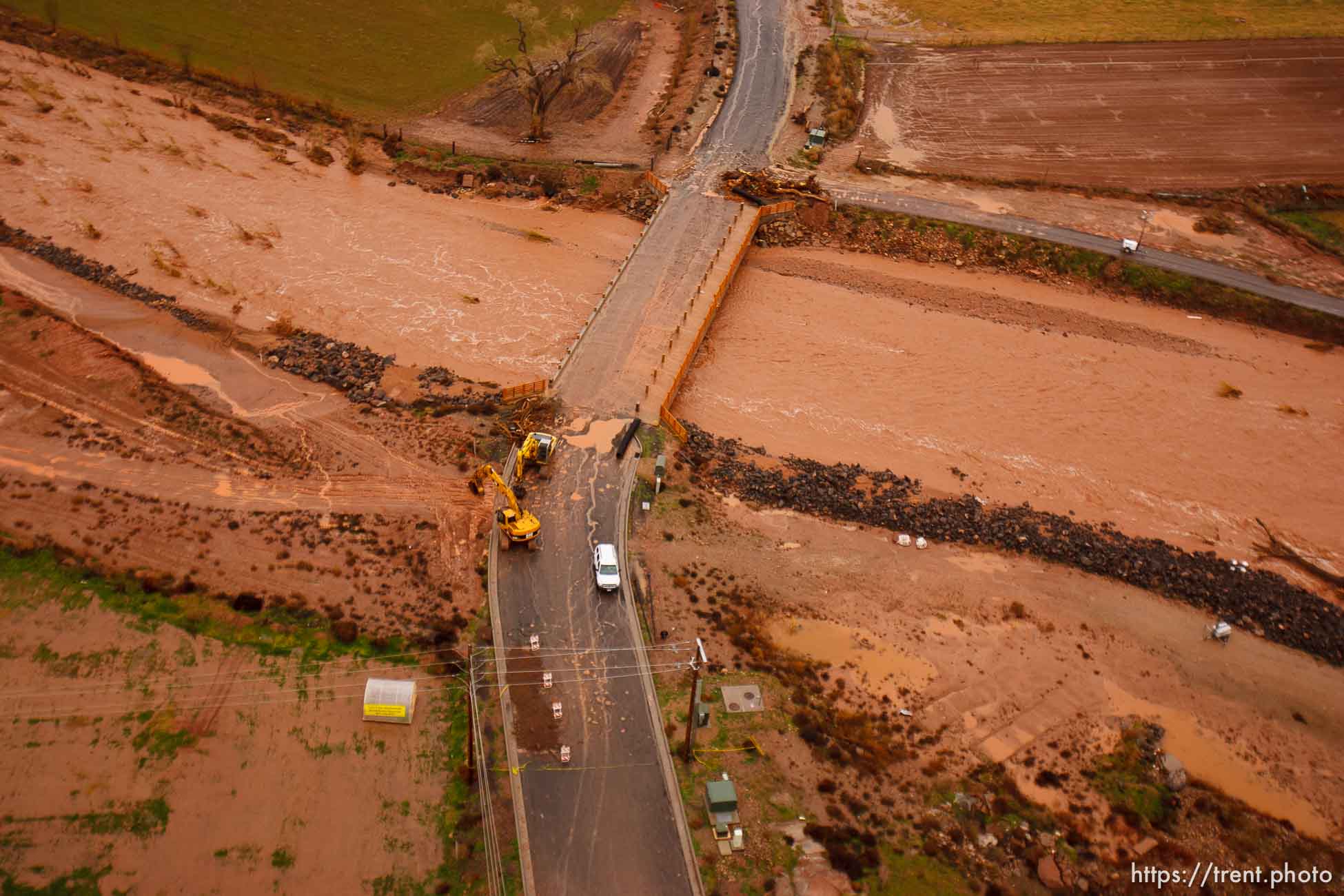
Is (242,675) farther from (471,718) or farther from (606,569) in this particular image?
(606,569)

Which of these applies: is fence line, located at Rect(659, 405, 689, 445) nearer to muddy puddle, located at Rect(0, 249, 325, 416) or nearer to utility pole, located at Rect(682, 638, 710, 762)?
utility pole, located at Rect(682, 638, 710, 762)

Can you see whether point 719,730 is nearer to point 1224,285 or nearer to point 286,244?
point 286,244

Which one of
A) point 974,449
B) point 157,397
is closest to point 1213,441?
point 974,449

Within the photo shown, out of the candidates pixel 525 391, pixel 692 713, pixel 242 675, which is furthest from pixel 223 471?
pixel 692 713

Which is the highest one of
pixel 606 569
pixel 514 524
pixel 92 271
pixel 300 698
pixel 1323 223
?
pixel 1323 223

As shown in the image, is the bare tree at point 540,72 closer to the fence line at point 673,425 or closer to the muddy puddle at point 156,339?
the muddy puddle at point 156,339

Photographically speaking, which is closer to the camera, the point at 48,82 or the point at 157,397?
the point at 157,397

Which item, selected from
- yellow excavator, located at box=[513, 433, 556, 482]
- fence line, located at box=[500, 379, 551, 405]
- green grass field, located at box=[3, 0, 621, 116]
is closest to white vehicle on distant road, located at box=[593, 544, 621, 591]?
yellow excavator, located at box=[513, 433, 556, 482]
